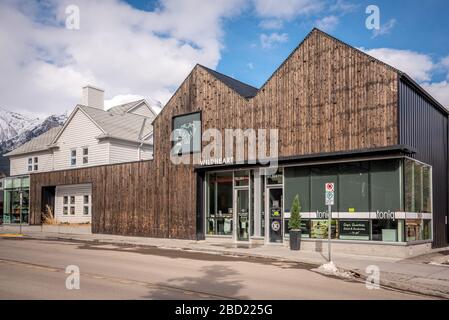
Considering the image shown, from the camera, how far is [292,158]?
65.2 feet

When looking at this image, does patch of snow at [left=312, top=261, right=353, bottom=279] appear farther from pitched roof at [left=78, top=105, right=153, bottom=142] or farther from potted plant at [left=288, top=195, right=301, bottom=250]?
pitched roof at [left=78, top=105, right=153, bottom=142]

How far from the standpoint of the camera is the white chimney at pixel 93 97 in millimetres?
38812

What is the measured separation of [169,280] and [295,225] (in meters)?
9.03

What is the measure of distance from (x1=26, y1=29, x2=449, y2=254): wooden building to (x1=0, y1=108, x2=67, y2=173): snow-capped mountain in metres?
133

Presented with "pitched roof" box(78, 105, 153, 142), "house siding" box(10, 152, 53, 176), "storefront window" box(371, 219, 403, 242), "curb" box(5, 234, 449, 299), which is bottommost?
"curb" box(5, 234, 449, 299)

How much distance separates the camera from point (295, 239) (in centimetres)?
1928

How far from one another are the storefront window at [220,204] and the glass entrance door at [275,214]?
7.93 ft

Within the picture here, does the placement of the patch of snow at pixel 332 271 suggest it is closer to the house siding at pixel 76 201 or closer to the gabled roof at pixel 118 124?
the house siding at pixel 76 201

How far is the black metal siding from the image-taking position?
719 inches

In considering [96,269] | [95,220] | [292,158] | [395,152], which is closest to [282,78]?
[292,158]

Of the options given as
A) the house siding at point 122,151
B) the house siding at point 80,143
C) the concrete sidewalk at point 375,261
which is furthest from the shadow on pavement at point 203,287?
the house siding at point 80,143

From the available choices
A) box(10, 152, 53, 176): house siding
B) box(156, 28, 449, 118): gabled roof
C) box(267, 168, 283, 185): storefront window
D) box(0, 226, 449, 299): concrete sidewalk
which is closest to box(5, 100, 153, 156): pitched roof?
box(10, 152, 53, 176): house siding

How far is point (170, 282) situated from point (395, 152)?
1052 centimetres

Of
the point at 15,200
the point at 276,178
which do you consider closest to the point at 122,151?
the point at 15,200
